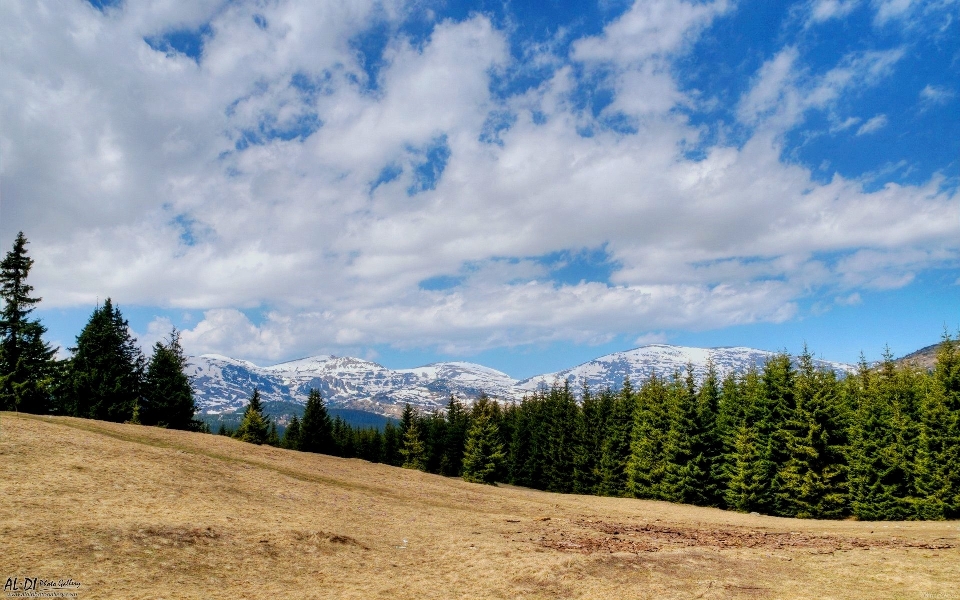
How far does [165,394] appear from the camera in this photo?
59.7m

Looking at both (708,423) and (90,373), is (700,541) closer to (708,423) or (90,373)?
(708,423)

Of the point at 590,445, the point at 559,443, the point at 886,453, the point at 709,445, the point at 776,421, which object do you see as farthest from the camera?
the point at 559,443

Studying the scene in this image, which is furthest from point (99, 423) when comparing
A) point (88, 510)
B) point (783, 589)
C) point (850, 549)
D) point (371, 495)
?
point (850, 549)

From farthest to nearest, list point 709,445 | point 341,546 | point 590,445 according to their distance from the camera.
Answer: point 590,445, point 709,445, point 341,546

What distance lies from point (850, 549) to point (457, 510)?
19.2m

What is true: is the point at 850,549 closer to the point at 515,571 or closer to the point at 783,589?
the point at 783,589

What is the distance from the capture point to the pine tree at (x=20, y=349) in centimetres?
4616

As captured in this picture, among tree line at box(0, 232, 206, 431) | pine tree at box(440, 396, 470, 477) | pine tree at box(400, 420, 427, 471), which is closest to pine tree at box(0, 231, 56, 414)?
tree line at box(0, 232, 206, 431)

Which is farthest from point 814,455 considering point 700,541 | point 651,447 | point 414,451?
point 414,451

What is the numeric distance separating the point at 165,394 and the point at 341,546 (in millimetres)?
54302

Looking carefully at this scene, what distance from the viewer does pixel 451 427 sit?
296 ft

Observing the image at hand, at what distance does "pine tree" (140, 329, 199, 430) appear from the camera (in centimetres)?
5869

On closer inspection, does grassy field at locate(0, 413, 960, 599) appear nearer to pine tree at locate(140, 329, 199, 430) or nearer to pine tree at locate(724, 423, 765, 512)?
pine tree at locate(724, 423, 765, 512)

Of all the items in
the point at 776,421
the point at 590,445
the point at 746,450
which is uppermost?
the point at 776,421
